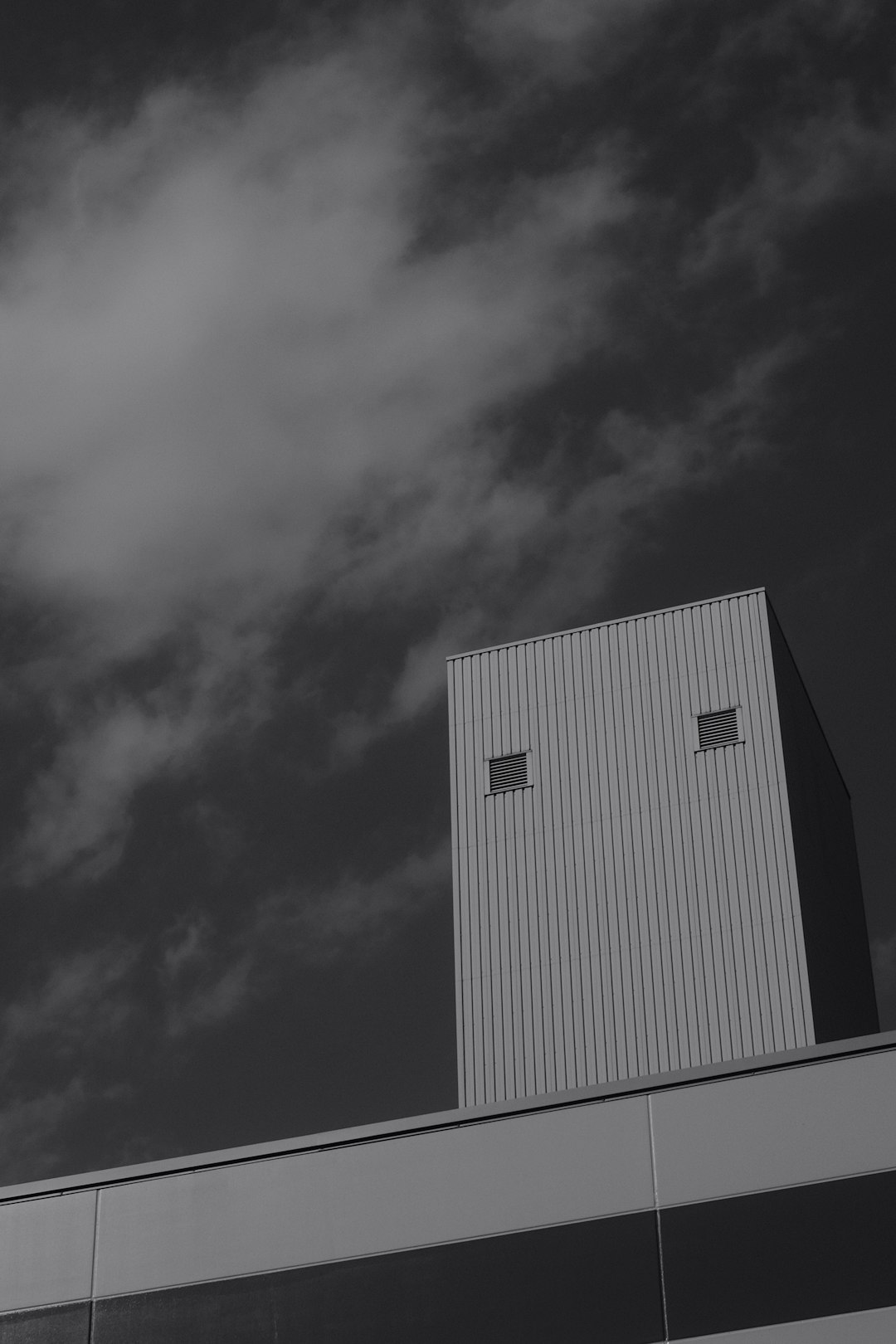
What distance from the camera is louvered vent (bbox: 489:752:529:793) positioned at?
136 feet

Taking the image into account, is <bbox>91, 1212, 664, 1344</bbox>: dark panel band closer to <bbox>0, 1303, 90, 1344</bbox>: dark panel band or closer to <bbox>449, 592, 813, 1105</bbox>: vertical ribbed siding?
<bbox>0, 1303, 90, 1344</bbox>: dark panel band

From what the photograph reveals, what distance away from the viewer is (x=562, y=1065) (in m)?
37.7

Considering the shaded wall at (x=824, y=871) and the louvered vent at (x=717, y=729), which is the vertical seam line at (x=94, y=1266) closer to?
the shaded wall at (x=824, y=871)

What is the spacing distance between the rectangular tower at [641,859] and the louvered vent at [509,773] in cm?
3

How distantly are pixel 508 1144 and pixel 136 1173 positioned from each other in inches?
168

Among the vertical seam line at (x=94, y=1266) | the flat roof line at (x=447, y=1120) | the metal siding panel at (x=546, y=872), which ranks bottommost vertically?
the vertical seam line at (x=94, y=1266)

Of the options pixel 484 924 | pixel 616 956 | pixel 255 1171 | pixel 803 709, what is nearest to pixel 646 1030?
pixel 616 956

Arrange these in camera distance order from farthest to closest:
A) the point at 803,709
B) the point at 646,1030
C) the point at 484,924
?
1. the point at 803,709
2. the point at 484,924
3. the point at 646,1030

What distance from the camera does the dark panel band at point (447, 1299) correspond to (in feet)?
63.8

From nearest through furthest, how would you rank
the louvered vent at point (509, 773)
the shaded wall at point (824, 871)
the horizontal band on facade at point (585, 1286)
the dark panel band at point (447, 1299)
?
the horizontal band on facade at point (585, 1286), the dark panel band at point (447, 1299), the shaded wall at point (824, 871), the louvered vent at point (509, 773)

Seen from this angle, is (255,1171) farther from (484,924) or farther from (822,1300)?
(484,924)

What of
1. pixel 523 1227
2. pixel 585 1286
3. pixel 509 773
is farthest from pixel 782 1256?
pixel 509 773

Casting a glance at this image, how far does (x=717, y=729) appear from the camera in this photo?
1596 inches

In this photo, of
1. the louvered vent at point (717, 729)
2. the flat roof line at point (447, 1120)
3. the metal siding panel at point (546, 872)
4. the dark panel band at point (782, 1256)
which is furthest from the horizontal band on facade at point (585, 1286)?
the louvered vent at point (717, 729)
